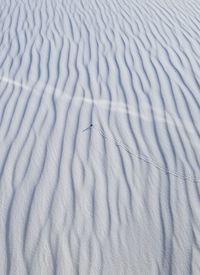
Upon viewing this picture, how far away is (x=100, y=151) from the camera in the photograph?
3828mm

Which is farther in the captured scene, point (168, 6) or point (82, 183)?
point (168, 6)

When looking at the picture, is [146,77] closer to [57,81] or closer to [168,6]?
[57,81]

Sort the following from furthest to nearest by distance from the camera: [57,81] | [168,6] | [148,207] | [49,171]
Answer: [168,6], [57,81], [49,171], [148,207]

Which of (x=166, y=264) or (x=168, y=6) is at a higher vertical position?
(x=168, y=6)

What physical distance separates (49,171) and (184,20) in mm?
4374

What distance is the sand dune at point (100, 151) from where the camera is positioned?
300cm

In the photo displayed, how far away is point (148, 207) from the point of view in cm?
331

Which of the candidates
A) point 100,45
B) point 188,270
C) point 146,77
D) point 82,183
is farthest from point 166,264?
point 100,45

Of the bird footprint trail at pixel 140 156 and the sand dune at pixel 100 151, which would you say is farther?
the bird footprint trail at pixel 140 156

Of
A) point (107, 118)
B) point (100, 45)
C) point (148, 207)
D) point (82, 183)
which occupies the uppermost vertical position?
point (100, 45)

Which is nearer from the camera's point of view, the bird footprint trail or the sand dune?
the sand dune

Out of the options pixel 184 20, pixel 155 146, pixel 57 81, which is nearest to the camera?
pixel 155 146

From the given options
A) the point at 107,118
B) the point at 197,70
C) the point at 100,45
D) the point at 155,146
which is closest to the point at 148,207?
the point at 155,146

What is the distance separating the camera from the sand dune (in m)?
3.00
